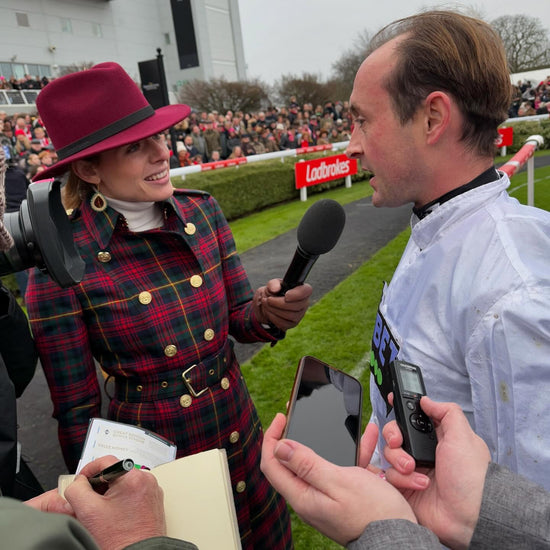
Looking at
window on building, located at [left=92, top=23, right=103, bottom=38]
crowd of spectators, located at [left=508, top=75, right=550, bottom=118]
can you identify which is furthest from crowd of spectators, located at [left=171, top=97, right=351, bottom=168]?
window on building, located at [left=92, top=23, right=103, bottom=38]

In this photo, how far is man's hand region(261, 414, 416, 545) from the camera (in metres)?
0.89

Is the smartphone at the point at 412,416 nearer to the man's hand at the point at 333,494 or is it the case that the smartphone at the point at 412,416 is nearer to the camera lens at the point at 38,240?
the man's hand at the point at 333,494

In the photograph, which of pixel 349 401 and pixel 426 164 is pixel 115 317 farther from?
pixel 426 164

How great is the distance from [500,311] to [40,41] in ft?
136

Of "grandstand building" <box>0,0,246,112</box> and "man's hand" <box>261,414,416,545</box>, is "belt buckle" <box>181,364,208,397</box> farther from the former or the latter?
"grandstand building" <box>0,0,246,112</box>

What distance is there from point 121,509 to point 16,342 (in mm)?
798

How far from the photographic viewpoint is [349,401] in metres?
1.23

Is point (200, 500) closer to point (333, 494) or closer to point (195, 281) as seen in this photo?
point (333, 494)

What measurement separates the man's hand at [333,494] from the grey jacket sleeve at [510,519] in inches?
5.6

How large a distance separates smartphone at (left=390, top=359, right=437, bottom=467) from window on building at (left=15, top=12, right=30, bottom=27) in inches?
1622

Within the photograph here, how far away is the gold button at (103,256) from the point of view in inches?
70.9

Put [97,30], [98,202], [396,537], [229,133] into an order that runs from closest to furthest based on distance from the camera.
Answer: [396,537], [98,202], [229,133], [97,30]

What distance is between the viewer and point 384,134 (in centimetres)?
152

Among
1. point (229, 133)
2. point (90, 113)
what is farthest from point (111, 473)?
point (229, 133)
